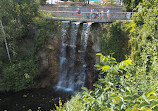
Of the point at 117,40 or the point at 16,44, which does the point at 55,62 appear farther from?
the point at 117,40

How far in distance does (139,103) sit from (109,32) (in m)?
9.62

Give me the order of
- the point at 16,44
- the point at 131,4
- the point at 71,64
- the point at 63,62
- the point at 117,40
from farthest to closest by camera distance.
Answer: the point at 63,62 < the point at 71,64 < the point at 131,4 < the point at 16,44 < the point at 117,40

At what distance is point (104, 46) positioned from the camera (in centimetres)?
1260

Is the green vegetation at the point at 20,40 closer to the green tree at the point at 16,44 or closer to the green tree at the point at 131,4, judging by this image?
the green tree at the point at 16,44

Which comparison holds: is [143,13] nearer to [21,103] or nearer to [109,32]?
[109,32]

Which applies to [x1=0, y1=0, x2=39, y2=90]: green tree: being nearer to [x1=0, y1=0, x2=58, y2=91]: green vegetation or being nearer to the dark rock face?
[x1=0, y1=0, x2=58, y2=91]: green vegetation

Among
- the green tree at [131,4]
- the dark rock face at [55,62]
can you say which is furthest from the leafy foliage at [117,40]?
the green tree at [131,4]

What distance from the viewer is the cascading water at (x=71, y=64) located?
13766mm

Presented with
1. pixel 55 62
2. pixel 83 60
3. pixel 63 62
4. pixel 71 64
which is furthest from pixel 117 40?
pixel 55 62

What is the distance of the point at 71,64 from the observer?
1434 cm

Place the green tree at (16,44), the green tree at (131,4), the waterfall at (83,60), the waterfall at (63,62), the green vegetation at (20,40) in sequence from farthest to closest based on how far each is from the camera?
the waterfall at (63,62) < the green tree at (131,4) < the waterfall at (83,60) < the green vegetation at (20,40) < the green tree at (16,44)

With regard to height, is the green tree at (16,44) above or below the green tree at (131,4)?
below

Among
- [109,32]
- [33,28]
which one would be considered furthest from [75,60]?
[33,28]

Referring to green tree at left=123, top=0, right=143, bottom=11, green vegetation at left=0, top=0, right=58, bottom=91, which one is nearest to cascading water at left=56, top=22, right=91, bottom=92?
green vegetation at left=0, top=0, right=58, bottom=91
